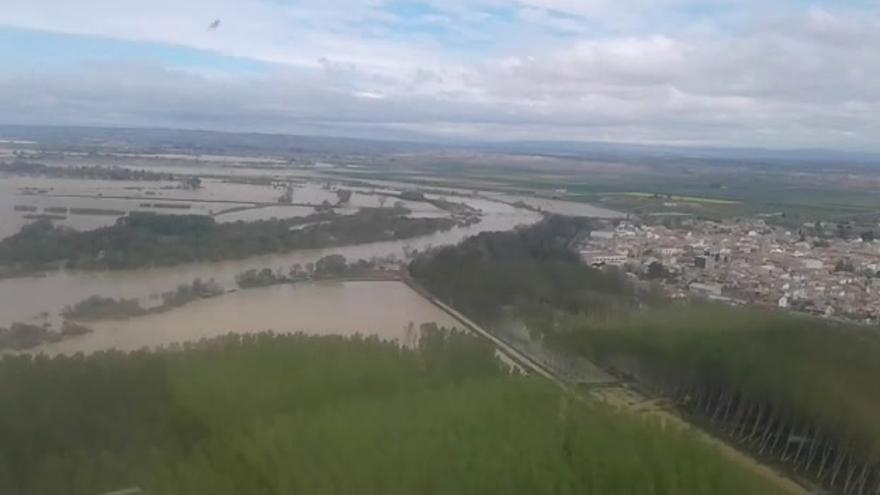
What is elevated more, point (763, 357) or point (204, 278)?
point (204, 278)

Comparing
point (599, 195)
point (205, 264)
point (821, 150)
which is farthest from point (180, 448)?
point (821, 150)

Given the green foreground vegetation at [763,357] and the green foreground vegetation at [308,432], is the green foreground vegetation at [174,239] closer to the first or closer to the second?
the green foreground vegetation at [308,432]

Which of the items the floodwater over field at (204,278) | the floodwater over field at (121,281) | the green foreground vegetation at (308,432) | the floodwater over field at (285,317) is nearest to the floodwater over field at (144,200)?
the floodwater over field at (204,278)

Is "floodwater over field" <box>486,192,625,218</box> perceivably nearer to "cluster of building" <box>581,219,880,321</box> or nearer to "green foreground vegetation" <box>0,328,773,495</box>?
"cluster of building" <box>581,219,880,321</box>

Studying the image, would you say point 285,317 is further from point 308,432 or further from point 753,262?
point 753,262

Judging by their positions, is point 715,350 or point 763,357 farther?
point 715,350

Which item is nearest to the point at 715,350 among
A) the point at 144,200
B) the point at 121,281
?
the point at 121,281
